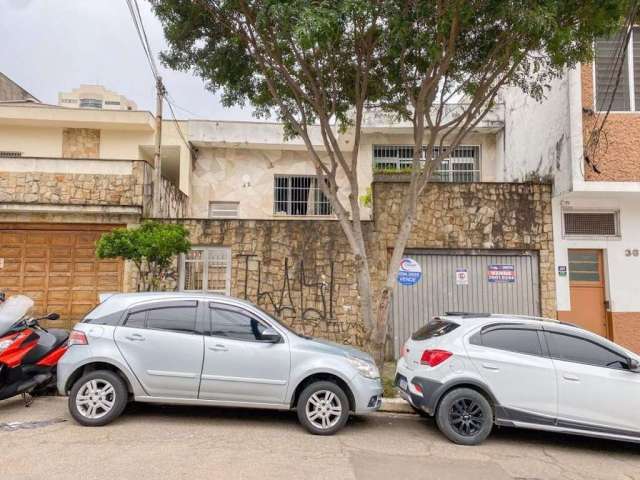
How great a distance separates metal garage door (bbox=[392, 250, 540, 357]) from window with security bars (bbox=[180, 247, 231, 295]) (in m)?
4.16

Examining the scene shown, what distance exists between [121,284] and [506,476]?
931 cm

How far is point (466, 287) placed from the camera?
10.6 meters

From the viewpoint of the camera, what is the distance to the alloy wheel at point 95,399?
5402mm

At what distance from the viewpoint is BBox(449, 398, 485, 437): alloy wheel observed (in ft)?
17.8

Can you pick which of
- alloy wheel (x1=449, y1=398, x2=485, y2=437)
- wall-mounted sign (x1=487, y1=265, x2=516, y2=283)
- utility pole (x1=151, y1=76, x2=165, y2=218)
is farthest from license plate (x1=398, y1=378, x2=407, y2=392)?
utility pole (x1=151, y1=76, x2=165, y2=218)

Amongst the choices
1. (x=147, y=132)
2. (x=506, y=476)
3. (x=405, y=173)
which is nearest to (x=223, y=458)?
(x=506, y=476)

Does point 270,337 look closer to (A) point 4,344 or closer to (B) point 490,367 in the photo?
(B) point 490,367

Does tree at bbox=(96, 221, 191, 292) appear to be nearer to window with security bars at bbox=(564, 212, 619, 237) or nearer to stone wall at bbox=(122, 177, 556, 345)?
stone wall at bbox=(122, 177, 556, 345)

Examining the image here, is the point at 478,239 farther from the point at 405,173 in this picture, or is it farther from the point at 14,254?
the point at 14,254

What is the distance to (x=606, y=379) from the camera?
5.30 metres

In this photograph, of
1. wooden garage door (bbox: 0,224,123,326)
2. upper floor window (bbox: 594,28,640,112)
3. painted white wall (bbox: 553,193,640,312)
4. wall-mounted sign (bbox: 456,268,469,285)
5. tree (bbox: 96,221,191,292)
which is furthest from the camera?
wooden garage door (bbox: 0,224,123,326)

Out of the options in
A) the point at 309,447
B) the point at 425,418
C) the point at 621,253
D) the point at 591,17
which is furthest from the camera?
the point at 621,253

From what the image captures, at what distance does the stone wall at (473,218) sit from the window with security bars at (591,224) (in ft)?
1.64

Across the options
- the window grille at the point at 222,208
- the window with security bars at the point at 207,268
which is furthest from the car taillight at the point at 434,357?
the window grille at the point at 222,208
